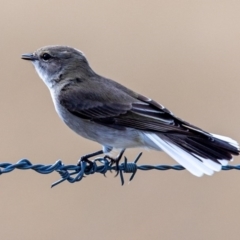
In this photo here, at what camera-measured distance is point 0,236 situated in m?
9.22

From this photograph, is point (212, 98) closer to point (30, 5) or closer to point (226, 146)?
point (30, 5)

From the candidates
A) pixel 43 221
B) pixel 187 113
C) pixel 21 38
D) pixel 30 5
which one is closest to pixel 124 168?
pixel 43 221

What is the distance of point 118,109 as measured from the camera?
21.2ft

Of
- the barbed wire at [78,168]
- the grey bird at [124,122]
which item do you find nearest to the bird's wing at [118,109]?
the grey bird at [124,122]

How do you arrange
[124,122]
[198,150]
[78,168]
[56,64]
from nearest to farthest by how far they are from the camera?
[78,168] → [198,150] → [124,122] → [56,64]

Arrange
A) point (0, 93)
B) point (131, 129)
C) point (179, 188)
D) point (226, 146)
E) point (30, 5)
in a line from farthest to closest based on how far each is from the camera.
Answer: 1. point (30, 5)
2. point (0, 93)
3. point (179, 188)
4. point (131, 129)
5. point (226, 146)

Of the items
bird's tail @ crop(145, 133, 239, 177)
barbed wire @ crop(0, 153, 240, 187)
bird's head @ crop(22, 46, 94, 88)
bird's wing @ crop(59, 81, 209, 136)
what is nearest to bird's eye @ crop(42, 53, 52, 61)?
bird's head @ crop(22, 46, 94, 88)

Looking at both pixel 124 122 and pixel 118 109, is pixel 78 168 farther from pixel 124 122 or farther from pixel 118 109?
pixel 118 109

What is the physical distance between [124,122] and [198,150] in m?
0.75

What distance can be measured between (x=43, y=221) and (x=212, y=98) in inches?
155

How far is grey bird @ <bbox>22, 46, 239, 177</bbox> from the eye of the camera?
593 cm

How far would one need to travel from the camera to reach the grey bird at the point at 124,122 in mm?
5926

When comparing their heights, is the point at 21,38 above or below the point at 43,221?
above

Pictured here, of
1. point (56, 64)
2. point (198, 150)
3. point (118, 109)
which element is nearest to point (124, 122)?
point (118, 109)
